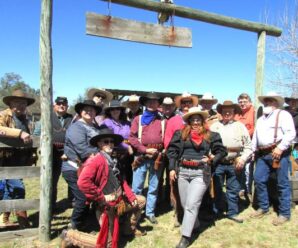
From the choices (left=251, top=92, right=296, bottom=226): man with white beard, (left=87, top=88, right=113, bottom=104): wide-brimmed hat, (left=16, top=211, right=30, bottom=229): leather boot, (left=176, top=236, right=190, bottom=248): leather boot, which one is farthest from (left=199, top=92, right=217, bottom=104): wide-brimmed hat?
(left=16, top=211, right=30, bottom=229): leather boot

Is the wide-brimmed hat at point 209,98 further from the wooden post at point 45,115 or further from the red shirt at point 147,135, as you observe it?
the wooden post at point 45,115

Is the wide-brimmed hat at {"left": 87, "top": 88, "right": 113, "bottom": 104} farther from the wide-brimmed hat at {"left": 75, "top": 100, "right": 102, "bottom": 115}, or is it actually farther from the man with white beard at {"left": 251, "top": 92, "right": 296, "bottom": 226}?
the man with white beard at {"left": 251, "top": 92, "right": 296, "bottom": 226}

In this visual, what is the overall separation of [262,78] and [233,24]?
4.43ft

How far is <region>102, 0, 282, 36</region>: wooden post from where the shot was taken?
579cm

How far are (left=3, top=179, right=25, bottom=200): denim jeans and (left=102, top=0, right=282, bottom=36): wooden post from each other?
3.25 meters

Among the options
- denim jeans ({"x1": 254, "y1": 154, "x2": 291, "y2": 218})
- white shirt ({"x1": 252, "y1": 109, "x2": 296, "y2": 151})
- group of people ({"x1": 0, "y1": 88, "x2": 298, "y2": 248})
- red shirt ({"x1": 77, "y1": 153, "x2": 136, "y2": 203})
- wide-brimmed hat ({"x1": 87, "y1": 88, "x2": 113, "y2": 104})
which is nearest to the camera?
red shirt ({"x1": 77, "y1": 153, "x2": 136, "y2": 203})

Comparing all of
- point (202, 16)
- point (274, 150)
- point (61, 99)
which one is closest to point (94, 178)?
point (61, 99)

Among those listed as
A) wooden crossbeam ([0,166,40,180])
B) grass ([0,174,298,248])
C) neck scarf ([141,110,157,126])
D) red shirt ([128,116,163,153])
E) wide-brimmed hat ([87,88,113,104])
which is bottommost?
grass ([0,174,298,248])

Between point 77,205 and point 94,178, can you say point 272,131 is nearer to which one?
point 94,178

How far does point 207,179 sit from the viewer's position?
5285 millimetres

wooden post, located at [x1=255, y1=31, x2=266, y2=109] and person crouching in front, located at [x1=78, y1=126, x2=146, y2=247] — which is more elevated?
wooden post, located at [x1=255, y1=31, x2=266, y2=109]

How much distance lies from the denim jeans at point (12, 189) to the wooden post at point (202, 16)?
3.25m

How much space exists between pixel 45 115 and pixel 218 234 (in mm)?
3265

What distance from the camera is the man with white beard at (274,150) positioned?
5840 millimetres
